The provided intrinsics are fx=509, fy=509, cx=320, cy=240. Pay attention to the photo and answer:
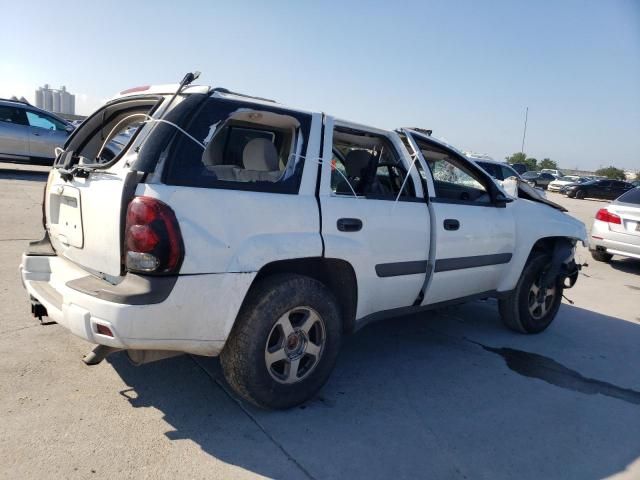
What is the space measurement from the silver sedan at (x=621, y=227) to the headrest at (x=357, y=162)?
6478 millimetres

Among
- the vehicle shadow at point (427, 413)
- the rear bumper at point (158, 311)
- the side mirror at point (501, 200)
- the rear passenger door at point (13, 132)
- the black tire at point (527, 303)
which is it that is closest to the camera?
the rear bumper at point (158, 311)

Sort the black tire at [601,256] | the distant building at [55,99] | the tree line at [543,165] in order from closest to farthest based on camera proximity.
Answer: the black tire at [601,256], the distant building at [55,99], the tree line at [543,165]

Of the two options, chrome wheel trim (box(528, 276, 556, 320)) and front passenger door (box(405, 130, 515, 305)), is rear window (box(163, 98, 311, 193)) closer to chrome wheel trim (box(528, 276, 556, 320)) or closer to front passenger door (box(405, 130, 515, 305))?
front passenger door (box(405, 130, 515, 305))

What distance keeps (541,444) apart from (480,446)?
0.42m

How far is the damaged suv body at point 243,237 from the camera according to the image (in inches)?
102

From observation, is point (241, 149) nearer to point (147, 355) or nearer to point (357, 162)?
point (357, 162)

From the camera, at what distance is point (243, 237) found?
2.76 metres

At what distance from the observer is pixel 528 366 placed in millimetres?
4340

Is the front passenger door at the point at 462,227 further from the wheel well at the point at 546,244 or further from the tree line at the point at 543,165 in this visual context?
the tree line at the point at 543,165

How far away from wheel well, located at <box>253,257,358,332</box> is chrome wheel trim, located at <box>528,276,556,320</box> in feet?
7.82


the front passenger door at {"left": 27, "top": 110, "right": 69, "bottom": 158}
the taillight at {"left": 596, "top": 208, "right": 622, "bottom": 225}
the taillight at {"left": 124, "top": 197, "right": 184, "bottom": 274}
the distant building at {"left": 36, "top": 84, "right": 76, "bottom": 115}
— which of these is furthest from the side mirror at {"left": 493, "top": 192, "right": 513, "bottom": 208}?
the distant building at {"left": 36, "top": 84, "right": 76, "bottom": 115}

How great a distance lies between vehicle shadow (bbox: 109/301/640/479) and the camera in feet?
9.18

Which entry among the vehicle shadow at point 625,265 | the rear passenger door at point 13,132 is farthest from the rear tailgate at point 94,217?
the rear passenger door at point 13,132

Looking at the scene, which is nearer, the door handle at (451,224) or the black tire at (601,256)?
the door handle at (451,224)
